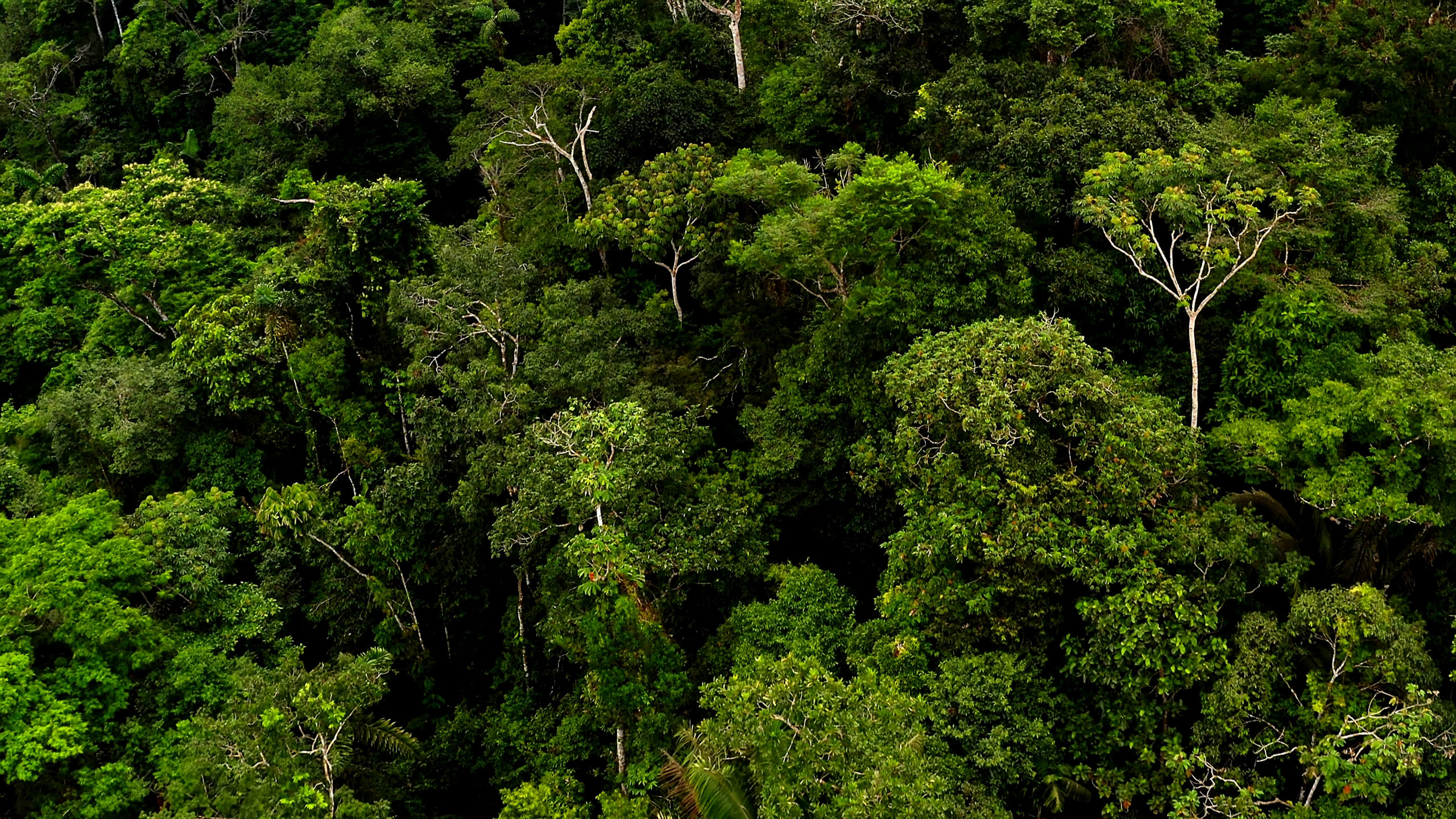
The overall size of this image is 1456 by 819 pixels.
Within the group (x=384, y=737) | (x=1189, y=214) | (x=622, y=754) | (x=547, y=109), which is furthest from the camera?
(x=547, y=109)

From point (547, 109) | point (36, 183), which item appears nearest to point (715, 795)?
point (547, 109)

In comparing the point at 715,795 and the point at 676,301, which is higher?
the point at 676,301

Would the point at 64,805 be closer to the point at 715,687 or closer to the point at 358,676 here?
the point at 358,676

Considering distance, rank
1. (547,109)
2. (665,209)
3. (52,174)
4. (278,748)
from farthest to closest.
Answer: (52,174)
(547,109)
(665,209)
(278,748)

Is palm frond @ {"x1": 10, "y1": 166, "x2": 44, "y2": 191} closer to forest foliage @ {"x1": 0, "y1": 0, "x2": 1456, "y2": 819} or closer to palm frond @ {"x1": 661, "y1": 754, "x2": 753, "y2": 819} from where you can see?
forest foliage @ {"x1": 0, "y1": 0, "x2": 1456, "y2": 819}

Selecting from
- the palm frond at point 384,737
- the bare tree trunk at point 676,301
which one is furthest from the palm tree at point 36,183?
the palm frond at point 384,737

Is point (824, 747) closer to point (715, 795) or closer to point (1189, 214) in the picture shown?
point (715, 795)

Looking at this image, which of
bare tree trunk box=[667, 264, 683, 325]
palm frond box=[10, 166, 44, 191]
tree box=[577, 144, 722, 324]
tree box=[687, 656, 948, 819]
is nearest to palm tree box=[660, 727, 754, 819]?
tree box=[687, 656, 948, 819]
